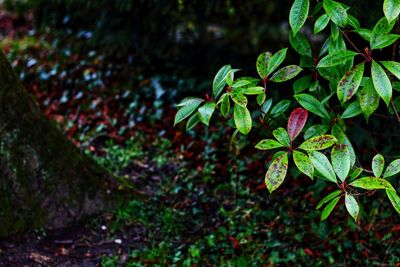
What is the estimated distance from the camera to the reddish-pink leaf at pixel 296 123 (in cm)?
211

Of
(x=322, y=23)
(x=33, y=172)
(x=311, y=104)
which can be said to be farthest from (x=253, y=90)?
(x=33, y=172)

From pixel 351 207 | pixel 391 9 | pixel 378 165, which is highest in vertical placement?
pixel 391 9

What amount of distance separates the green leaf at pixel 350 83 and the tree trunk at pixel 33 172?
2082 mm

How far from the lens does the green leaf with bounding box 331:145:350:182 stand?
6.76ft

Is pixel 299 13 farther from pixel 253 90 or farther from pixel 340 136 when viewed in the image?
pixel 340 136

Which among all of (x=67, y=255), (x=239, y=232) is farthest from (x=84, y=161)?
(x=239, y=232)

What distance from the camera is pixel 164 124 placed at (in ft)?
16.5

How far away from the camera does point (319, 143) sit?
6.77 feet

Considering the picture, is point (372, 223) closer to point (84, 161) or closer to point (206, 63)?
point (84, 161)

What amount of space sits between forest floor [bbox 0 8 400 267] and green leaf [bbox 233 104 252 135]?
0.88 metres

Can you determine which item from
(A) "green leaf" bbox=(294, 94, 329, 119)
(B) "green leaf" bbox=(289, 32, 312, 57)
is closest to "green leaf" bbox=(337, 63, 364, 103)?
(A) "green leaf" bbox=(294, 94, 329, 119)

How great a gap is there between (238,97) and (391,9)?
0.64 meters

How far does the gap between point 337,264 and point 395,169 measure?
1.37 meters

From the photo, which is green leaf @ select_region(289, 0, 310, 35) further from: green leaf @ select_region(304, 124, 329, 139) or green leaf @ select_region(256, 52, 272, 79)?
green leaf @ select_region(304, 124, 329, 139)
